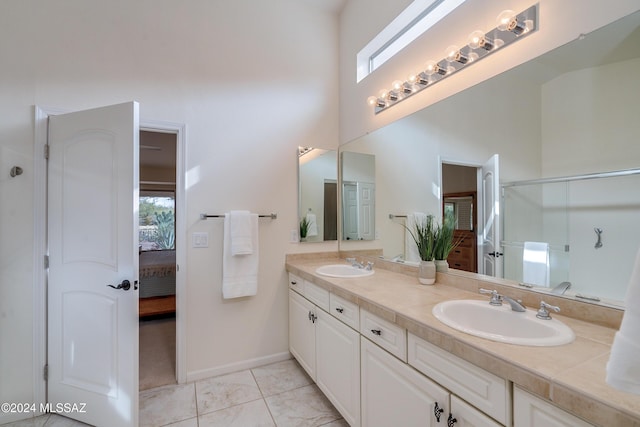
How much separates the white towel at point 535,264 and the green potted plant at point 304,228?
5.71 feet

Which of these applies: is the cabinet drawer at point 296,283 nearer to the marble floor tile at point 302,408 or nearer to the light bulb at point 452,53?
the marble floor tile at point 302,408

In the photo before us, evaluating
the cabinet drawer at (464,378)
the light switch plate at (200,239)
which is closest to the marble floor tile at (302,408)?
the cabinet drawer at (464,378)

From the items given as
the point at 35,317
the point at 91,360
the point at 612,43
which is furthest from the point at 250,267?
the point at 612,43

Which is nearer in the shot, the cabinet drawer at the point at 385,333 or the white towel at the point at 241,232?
the cabinet drawer at the point at 385,333

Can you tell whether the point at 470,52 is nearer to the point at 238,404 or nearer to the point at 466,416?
the point at 466,416

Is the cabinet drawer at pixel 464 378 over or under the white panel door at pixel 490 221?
under

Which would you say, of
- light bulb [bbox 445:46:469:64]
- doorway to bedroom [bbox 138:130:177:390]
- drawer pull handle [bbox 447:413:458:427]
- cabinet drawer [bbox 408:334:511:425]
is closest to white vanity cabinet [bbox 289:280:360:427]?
cabinet drawer [bbox 408:334:511:425]

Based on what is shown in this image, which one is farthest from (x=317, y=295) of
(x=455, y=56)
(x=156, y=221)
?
(x=156, y=221)

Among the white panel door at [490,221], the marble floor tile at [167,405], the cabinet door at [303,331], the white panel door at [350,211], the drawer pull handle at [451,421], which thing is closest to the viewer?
the drawer pull handle at [451,421]

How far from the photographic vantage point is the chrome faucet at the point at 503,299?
1.18 m

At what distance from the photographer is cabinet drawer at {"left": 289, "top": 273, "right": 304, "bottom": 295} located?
7.57 ft

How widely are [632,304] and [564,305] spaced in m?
0.88

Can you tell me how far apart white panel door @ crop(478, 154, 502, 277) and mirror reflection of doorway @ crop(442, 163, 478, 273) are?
0.05 meters

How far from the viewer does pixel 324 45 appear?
284cm
